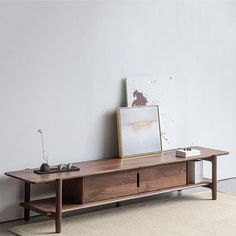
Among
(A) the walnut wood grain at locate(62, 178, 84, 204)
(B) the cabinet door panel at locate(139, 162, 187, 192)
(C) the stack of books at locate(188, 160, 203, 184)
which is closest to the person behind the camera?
(A) the walnut wood grain at locate(62, 178, 84, 204)

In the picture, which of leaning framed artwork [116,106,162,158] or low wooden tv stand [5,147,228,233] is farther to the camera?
leaning framed artwork [116,106,162,158]

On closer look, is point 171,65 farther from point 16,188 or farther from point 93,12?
point 16,188

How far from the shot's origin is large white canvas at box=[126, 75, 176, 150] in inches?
222

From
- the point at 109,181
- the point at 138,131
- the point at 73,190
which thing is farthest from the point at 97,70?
the point at 73,190

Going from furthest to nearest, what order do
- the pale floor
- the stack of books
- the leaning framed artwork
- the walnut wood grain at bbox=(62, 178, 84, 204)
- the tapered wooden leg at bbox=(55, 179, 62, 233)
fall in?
the stack of books
the leaning framed artwork
the walnut wood grain at bbox=(62, 178, 84, 204)
the pale floor
the tapered wooden leg at bbox=(55, 179, 62, 233)

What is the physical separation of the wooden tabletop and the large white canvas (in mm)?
194

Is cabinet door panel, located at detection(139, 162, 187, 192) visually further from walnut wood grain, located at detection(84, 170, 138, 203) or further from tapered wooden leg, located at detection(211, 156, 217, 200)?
tapered wooden leg, located at detection(211, 156, 217, 200)

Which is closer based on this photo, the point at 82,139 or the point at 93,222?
the point at 93,222

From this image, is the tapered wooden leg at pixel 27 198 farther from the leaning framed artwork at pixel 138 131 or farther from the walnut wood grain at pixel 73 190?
the leaning framed artwork at pixel 138 131

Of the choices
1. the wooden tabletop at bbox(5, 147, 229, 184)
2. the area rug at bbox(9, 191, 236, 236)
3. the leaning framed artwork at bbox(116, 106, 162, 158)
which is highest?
the leaning framed artwork at bbox(116, 106, 162, 158)

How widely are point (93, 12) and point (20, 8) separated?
729 millimetres

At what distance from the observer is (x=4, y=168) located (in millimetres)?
4898

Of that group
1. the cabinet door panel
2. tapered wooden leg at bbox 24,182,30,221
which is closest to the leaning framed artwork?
the cabinet door panel

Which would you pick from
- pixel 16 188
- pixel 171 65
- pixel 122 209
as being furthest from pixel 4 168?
pixel 171 65
